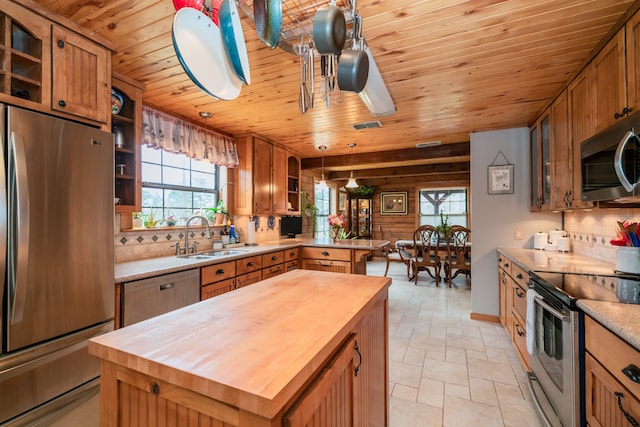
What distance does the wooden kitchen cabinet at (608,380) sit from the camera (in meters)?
0.98

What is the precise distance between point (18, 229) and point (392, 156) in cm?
437

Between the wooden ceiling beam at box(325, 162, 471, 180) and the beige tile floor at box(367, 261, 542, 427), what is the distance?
3.12 metres

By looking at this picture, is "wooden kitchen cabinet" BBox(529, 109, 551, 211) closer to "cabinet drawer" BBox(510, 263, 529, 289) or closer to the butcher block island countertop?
"cabinet drawer" BBox(510, 263, 529, 289)

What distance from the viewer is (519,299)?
2377mm

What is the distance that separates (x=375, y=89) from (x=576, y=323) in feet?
4.79

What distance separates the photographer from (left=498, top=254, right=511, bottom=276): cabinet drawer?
2764 millimetres

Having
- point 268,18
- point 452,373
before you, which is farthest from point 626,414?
point 268,18

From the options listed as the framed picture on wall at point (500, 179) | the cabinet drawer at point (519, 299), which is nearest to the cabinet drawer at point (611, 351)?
the cabinet drawer at point (519, 299)

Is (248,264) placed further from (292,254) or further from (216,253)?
(292,254)

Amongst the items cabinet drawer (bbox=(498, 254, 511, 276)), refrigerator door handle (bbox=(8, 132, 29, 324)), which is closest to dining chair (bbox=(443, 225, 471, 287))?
cabinet drawer (bbox=(498, 254, 511, 276))

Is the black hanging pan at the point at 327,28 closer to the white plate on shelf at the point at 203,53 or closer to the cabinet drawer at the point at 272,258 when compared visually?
the white plate on shelf at the point at 203,53

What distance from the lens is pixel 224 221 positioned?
12.1 ft

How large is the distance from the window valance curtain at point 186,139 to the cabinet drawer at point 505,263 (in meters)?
3.24

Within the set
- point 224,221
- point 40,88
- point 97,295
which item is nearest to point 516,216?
point 224,221
